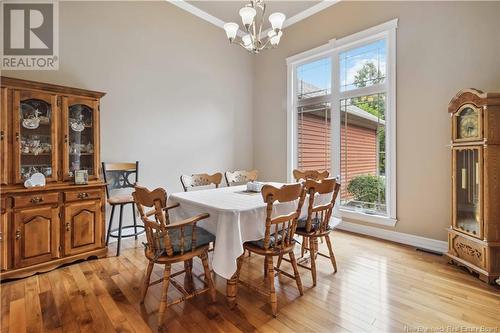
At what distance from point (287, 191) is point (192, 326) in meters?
1.13

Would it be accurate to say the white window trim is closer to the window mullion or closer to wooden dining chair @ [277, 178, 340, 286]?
the window mullion

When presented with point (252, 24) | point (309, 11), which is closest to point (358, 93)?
point (309, 11)

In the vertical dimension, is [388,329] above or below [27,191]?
below

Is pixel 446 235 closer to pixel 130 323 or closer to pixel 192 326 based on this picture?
pixel 192 326

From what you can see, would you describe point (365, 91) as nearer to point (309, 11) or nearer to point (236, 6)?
point (309, 11)

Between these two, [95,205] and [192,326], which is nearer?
[192,326]

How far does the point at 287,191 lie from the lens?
1.81 meters

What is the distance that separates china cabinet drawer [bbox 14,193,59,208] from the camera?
2363mm

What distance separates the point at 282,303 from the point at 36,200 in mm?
2484

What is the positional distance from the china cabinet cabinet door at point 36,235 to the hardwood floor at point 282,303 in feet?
0.63

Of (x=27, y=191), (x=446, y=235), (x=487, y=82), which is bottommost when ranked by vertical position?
(x=446, y=235)

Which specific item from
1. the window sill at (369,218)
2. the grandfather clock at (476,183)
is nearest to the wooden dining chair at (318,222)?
the grandfather clock at (476,183)

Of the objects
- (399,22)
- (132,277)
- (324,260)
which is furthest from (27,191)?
(399,22)

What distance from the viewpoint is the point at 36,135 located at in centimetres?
263
